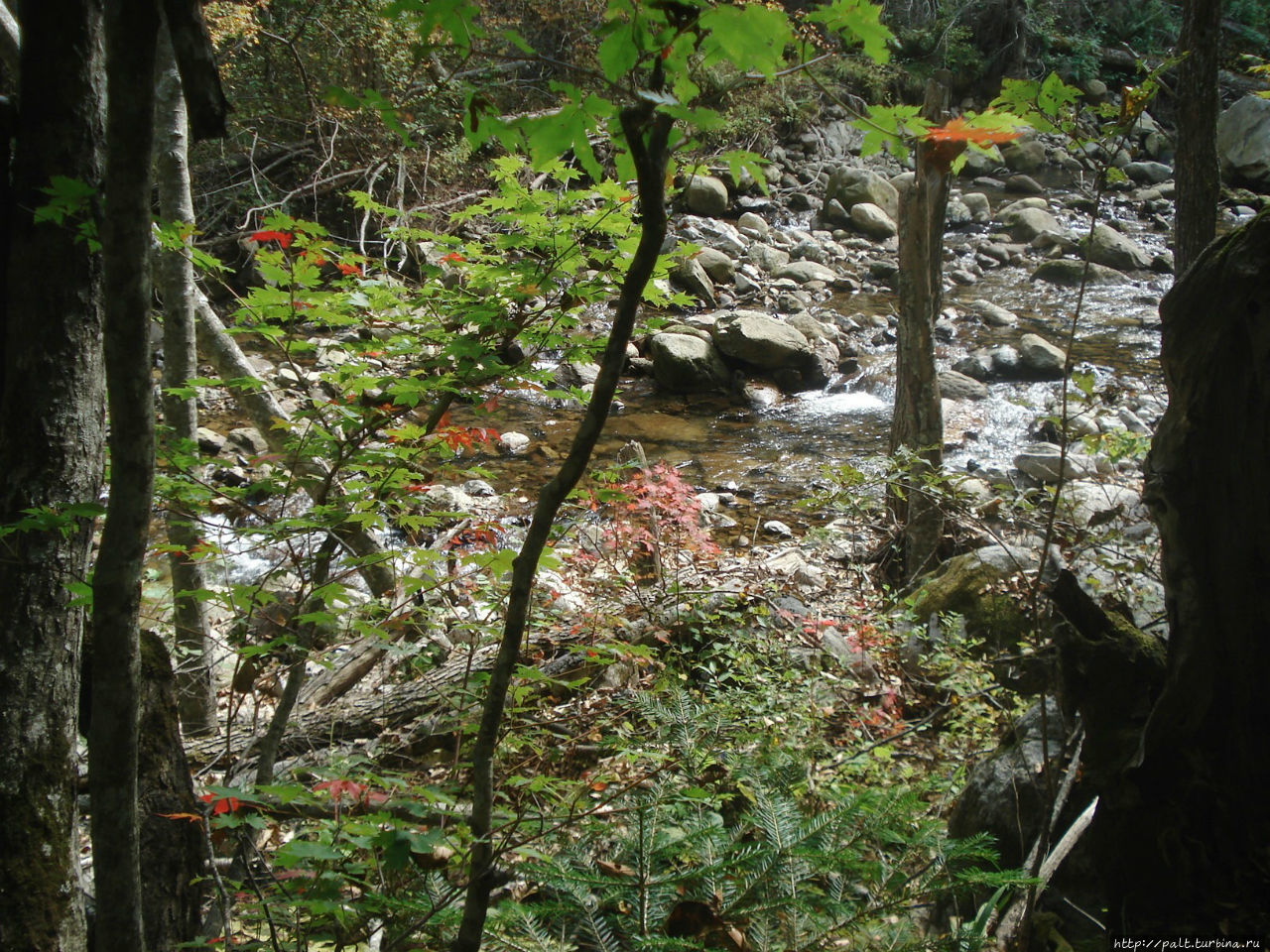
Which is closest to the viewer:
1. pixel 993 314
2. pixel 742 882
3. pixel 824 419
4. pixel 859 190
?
pixel 742 882

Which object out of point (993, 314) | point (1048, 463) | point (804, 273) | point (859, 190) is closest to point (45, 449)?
point (1048, 463)

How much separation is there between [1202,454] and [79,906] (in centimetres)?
250

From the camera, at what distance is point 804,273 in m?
12.5

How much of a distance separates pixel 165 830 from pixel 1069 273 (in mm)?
13465

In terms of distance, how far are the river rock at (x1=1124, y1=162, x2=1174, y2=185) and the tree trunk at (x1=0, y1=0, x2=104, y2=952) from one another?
1919 centimetres

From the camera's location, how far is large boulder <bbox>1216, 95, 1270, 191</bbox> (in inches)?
542

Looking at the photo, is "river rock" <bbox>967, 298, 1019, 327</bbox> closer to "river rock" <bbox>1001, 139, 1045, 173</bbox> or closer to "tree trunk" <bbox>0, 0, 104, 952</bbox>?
"river rock" <bbox>1001, 139, 1045, 173</bbox>

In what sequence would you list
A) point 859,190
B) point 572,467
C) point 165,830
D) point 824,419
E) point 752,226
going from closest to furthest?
point 572,467 → point 165,830 → point 824,419 → point 752,226 → point 859,190

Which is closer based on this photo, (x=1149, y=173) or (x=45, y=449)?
(x=45, y=449)

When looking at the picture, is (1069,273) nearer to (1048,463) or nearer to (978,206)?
(978,206)

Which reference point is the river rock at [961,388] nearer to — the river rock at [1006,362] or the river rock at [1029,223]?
the river rock at [1006,362]

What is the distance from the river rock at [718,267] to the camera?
11.6m

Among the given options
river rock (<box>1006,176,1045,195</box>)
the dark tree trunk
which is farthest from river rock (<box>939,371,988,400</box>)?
river rock (<box>1006,176,1045,195</box>)

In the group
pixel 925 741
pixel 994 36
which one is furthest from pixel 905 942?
pixel 994 36
